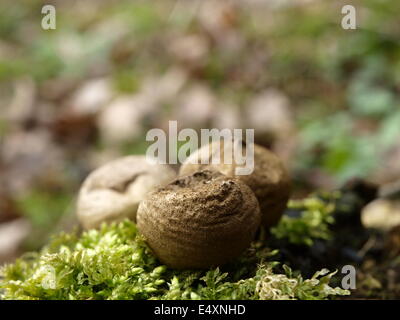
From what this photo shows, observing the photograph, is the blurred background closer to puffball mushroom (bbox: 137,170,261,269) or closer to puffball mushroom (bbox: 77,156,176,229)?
puffball mushroom (bbox: 77,156,176,229)

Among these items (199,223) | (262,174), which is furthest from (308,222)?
(199,223)

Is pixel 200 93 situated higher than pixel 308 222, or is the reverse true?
pixel 200 93

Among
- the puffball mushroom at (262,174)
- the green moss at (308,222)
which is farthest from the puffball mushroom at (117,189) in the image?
the green moss at (308,222)

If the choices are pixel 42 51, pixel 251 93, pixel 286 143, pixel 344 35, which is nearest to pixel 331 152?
pixel 286 143

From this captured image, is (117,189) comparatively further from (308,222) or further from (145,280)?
(308,222)

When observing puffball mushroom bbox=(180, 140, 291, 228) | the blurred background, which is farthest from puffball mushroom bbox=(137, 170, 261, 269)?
the blurred background
